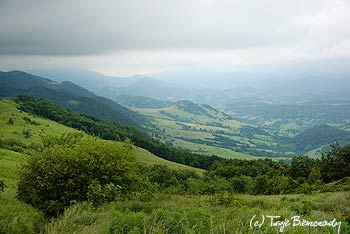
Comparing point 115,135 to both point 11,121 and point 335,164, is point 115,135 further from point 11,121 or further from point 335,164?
point 335,164

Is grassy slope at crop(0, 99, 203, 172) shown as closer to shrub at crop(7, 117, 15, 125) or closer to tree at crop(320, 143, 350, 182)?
shrub at crop(7, 117, 15, 125)

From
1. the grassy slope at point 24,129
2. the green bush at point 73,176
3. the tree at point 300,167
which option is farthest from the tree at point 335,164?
the grassy slope at point 24,129

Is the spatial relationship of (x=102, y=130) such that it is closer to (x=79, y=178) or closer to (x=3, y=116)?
(x=3, y=116)

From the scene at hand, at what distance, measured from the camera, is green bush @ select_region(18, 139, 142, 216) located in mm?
23422

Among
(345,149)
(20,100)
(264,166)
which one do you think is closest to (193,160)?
(264,166)

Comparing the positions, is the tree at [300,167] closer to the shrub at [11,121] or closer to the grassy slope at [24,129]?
the grassy slope at [24,129]

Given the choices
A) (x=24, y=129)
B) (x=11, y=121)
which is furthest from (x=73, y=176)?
(x=11, y=121)

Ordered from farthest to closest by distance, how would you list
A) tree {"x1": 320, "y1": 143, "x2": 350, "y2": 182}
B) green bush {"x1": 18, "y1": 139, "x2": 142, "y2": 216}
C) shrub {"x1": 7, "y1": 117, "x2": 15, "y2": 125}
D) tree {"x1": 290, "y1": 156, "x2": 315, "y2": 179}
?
1. shrub {"x1": 7, "y1": 117, "x2": 15, "y2": 125}
2. tree {"x1": 290, "y1": 156, "x2": 315, "y2": 179}
3. tree {"x1": 320, "y1": 143, "x2": 350, "y2": 182}
4. green bush {"x1": 18, "y1": 139, "x2": 142, "y2": 216}

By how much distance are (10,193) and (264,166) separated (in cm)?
6334

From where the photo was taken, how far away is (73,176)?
24.7 metres

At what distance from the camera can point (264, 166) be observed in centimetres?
8044

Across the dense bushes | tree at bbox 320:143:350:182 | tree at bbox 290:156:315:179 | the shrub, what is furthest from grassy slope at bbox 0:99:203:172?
tree at bbox 320:143:350:182

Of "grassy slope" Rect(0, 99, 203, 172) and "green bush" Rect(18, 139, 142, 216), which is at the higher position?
"green bush" Rect(18, 139, 142, 216)

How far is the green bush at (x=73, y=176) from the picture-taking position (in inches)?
922
